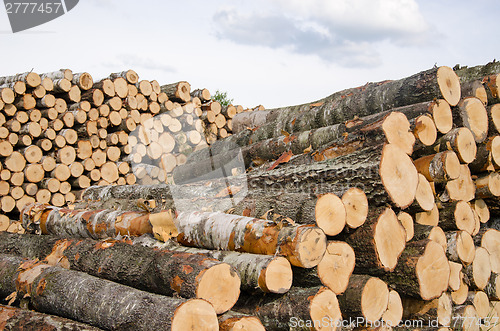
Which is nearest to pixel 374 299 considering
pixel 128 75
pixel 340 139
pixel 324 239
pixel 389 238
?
pixel 389 238

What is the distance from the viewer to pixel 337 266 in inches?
133

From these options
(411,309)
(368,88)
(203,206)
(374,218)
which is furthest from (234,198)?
(368,88)

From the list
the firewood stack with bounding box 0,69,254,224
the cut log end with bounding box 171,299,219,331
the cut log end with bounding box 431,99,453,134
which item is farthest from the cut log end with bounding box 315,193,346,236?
the firewood stack with bounding box 0,69,254,224

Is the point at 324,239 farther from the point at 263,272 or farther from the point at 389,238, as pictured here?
the point at 389,238

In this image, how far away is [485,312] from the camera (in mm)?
4617

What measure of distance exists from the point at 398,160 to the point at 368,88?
2.43 metres

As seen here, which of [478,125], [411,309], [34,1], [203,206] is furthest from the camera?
[34,1]

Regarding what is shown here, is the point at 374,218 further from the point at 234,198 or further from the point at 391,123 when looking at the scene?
the point at 234,198

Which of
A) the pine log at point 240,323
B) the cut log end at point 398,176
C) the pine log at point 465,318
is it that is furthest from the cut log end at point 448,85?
the pine log at point 240,323

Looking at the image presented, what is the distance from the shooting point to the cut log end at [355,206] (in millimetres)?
3508

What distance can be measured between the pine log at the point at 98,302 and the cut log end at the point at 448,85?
11.9ft

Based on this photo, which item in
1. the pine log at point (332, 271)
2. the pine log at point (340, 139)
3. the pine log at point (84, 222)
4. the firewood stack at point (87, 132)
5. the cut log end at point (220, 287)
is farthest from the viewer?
the firewood stack at point (87, 132)

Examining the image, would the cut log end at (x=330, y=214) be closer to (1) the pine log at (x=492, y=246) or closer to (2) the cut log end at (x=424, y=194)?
(2) the cut log end at (x=424, y=194)

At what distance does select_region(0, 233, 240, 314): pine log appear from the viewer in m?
2.98
